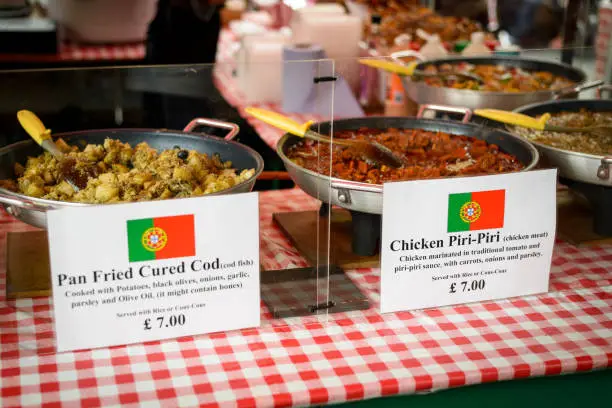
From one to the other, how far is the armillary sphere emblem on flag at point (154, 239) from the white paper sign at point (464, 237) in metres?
0.34

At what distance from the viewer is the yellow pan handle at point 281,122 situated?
4.54ft

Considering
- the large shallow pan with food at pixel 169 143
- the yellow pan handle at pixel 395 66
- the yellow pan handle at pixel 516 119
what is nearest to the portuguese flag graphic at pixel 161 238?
the large shallow pan with food at pixel 169 143

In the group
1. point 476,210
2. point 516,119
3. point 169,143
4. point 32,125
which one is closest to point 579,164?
point 516,119

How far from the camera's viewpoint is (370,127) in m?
1.61

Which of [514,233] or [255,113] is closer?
[514,233]

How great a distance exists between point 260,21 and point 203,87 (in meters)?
2.30

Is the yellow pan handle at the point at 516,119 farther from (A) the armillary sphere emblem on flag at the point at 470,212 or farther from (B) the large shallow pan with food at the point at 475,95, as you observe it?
(A) the armillary sphere emblem on flag at the point at 470,212

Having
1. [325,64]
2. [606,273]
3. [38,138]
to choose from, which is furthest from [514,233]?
[38,138]

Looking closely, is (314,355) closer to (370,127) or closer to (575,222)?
(370,127)

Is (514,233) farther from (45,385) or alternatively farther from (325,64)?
(45,385)

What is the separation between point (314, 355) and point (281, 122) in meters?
0.44

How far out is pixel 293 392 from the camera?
110cm

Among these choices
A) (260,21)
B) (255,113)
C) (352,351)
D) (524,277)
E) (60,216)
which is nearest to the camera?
(60,216)

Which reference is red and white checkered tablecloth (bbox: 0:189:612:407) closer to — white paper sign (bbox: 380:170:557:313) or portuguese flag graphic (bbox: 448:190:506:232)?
white paper sign (bbox: 380:170:557:313)
